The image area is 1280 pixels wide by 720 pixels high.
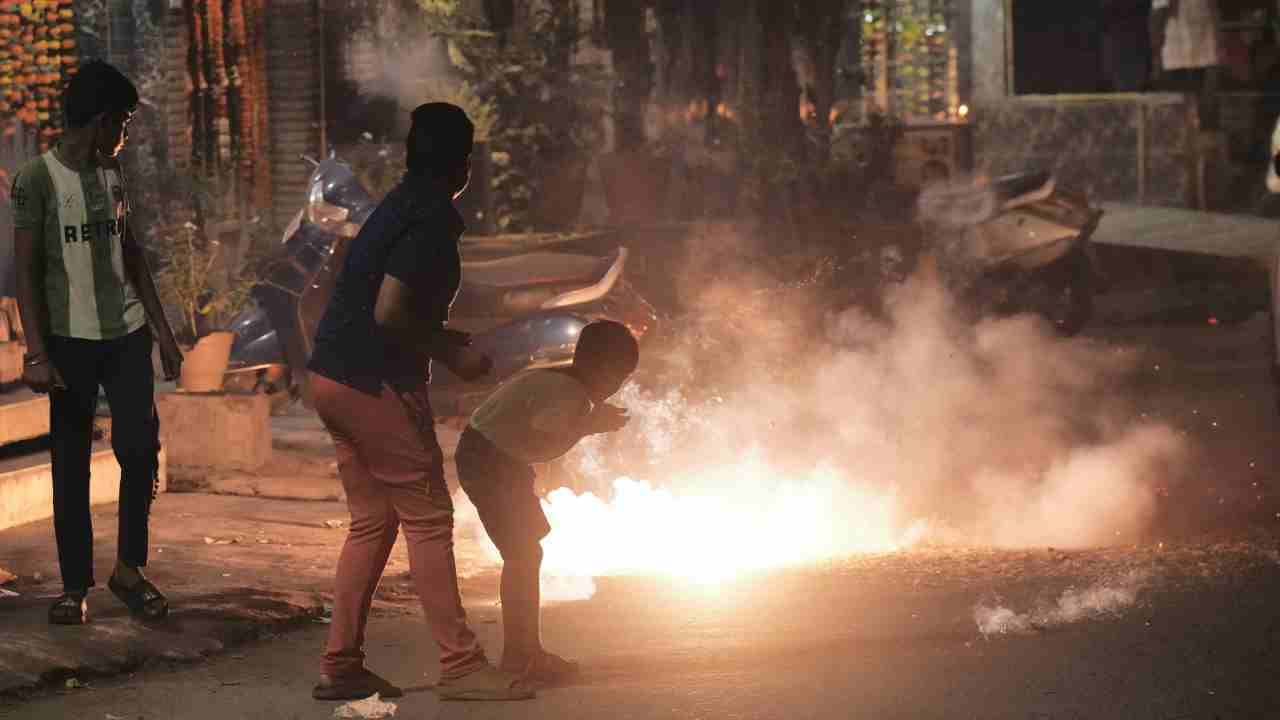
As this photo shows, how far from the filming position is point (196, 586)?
7.51 metres

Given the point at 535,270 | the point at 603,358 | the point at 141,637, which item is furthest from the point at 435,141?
the point at 535,270

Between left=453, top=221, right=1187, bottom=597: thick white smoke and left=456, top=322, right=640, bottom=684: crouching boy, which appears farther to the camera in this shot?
left=453, top=221, right=1187, bottom=597: thick white smoke

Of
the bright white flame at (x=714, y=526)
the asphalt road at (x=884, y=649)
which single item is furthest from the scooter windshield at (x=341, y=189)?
the asphalt road at (x=884, y=649)

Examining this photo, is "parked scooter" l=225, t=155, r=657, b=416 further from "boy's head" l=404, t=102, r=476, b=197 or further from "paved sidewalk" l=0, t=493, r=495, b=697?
"boy's head" l=404, t=102, r=476, b=197

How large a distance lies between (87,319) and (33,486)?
9.52ft

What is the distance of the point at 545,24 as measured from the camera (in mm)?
19422

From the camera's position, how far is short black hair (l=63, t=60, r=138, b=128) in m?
6.49

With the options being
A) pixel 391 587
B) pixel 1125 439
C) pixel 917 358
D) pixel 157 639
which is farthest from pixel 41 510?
pixel 917 358

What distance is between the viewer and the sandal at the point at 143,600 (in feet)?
21.8

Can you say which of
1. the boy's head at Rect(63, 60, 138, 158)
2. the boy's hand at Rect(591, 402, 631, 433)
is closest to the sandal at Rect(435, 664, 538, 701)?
the boy's hand at Rect(591, 402, 631, 433)

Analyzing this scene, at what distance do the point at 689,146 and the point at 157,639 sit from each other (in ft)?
57.2

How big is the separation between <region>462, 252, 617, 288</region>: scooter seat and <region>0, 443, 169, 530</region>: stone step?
117 inches

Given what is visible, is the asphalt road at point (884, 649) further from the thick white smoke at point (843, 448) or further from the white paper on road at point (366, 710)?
the thick white smoke at point (843, 448)

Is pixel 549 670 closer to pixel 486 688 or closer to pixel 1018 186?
pixel 486 688
